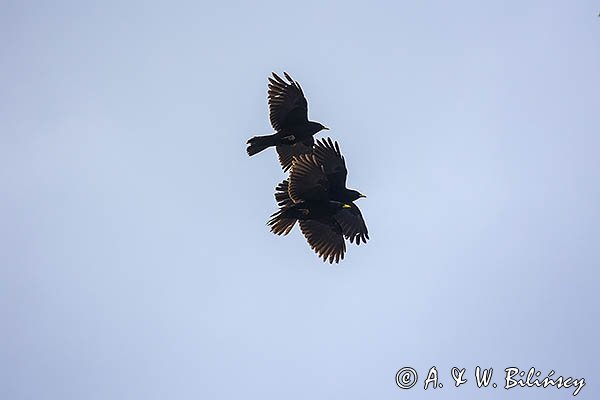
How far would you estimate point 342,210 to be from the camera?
24625mm

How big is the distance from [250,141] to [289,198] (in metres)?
1.92

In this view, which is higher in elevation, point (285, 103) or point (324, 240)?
point (285, 103)

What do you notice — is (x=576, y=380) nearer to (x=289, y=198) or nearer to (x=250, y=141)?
(x=289, y=198)

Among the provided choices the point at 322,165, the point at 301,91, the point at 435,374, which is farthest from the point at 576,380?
the point at 301,91

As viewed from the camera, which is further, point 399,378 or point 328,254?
point 328,254

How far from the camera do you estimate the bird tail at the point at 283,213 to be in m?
23.5

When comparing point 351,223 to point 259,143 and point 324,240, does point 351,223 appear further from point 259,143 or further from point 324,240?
point 259,143

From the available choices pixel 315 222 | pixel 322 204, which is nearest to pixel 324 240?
pixel 315 222

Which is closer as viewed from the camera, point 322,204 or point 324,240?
point 322,204

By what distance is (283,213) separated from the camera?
23547mm

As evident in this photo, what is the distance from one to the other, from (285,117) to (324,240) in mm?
3150

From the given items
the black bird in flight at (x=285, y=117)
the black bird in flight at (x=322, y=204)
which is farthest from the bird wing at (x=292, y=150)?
the black bird in flight at (x=322, y=204)

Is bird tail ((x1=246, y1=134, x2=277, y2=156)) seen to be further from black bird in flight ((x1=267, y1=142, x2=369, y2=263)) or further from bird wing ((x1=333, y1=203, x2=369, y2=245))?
bird wing ((x1=333, y1=203, x2=369, y2=245))

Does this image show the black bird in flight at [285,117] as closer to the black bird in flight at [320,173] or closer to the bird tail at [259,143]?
the bird tail at [259,143]
